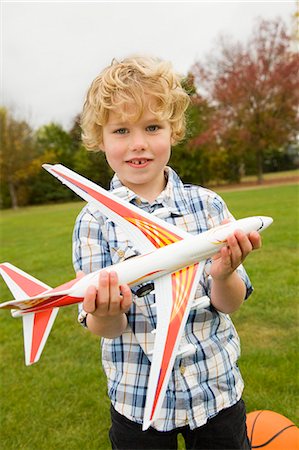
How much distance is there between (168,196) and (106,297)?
2.51ft

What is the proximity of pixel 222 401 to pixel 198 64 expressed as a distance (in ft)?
136

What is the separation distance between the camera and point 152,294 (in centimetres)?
254

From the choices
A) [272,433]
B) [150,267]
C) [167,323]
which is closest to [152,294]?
[150,267]

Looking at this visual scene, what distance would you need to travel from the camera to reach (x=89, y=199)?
98.6 inches

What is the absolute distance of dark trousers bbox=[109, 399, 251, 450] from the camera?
255 cm

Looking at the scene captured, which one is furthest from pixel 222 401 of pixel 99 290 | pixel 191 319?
pixel 99 290

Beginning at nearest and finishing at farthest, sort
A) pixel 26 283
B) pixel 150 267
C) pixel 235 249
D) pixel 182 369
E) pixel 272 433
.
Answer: pixel 235 249 → pixel 150 267 → pixel 182 369 → pixel 26 283 → pixel 272 433

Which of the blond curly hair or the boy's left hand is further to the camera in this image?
the blond curly hair

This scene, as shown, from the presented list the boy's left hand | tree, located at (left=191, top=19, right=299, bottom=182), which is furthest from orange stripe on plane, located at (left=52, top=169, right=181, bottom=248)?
tree, located at (left=191, top=19, right=299, bottom=182)

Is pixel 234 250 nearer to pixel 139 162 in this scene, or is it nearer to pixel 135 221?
pixel 135 221

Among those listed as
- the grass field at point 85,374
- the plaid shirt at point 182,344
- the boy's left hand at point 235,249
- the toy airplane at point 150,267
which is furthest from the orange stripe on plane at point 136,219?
the grass field at point 85,374

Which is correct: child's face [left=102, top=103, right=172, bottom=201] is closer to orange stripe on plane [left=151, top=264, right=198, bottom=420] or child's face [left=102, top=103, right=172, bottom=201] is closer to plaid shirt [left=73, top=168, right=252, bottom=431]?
plaid shirt [left=73, top=168, right=252, bottom=431]

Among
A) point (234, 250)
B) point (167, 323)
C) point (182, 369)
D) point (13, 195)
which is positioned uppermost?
point (234, 250)

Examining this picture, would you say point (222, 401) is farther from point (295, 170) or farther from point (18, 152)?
point (295, 170)
